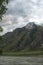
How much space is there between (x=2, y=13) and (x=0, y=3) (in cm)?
217

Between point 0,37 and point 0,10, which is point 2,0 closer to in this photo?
point 0,10

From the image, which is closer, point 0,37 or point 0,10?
point 0,37

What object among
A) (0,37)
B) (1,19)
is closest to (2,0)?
(1,19)

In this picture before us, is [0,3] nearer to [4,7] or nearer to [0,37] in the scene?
[4,7]

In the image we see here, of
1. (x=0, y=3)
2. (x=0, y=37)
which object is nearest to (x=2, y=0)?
(x=0, y=3)

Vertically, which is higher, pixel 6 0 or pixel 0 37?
pixel 6 0

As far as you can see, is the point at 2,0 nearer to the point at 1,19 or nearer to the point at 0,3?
the point at 0,3

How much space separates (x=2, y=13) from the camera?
51.2 meters

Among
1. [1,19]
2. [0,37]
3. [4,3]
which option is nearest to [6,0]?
[4,3]

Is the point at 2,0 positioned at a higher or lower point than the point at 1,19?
higher

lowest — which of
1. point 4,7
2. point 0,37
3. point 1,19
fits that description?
point 0,37

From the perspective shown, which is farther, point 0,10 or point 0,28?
point 0,10

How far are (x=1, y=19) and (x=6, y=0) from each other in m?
4.81

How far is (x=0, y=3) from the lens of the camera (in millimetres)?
50969
